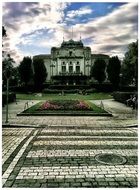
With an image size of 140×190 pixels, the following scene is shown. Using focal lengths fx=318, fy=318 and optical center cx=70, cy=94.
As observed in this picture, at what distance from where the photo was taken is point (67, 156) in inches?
354

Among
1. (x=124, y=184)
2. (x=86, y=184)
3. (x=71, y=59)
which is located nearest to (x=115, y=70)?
(x=71, y=59)

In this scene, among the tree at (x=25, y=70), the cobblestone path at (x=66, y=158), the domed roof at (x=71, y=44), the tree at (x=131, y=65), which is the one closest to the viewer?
the cobblestone path at (x=66, y=158)

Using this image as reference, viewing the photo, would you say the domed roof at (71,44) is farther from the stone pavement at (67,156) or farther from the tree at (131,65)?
the stone pavement at (67,156)

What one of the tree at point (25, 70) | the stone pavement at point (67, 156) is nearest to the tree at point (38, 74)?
the tree at point (25, 70)

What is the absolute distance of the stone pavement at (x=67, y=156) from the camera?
22.6ft

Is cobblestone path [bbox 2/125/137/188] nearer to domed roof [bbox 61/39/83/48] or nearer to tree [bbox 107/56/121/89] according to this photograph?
tree [bbox 107/56/121/89]

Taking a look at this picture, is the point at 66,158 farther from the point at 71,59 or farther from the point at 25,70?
the point at 71,59

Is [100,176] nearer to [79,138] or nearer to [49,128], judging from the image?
[79,138]

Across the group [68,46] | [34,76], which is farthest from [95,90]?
[68,46]

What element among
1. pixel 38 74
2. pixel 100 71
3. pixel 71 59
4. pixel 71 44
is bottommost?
pixel 38 74

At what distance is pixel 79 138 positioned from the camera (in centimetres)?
1175

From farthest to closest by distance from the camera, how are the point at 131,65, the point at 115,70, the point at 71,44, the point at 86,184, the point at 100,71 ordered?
the point at 71,44, the point at 100,71, the point at 115,70, the point at 131,65, the point at 86,184

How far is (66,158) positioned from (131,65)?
5633 centimetres

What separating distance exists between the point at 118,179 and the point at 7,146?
181 inches
